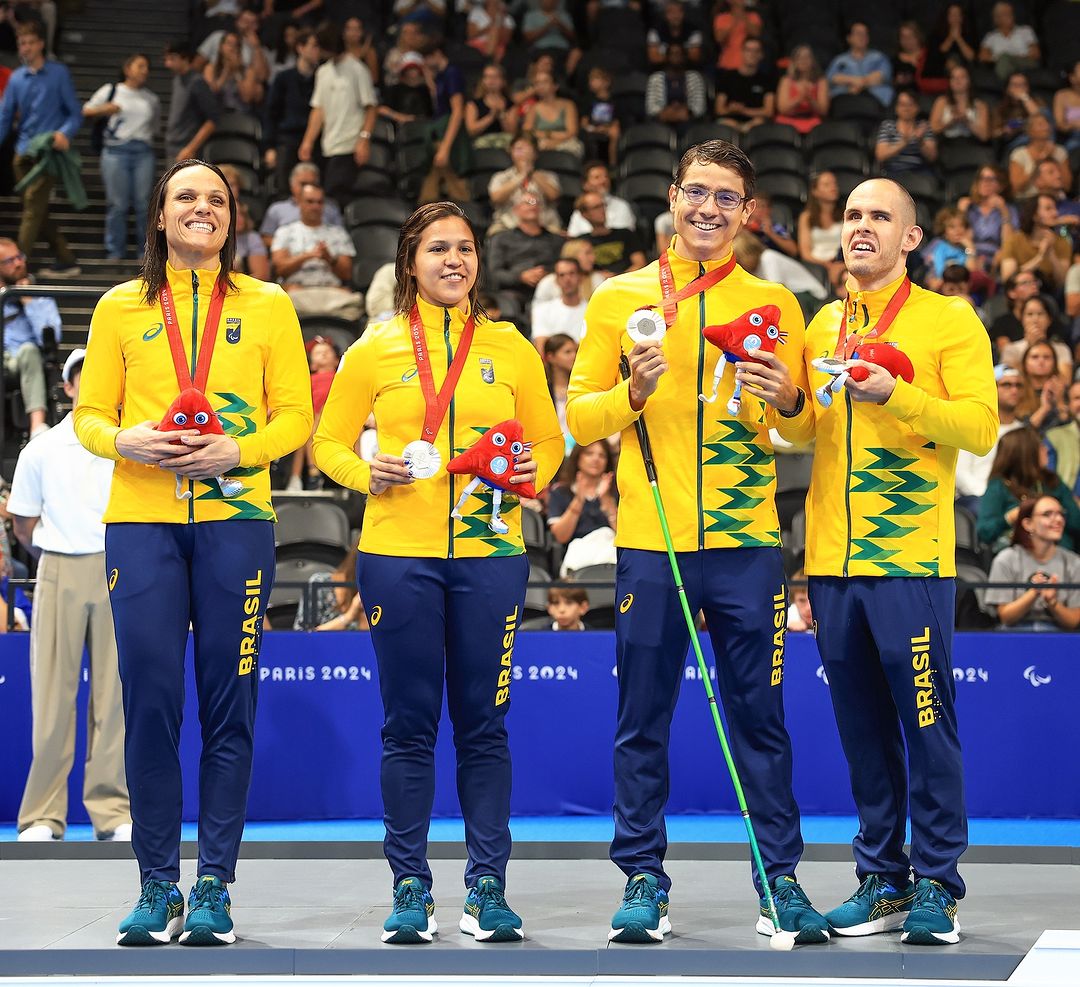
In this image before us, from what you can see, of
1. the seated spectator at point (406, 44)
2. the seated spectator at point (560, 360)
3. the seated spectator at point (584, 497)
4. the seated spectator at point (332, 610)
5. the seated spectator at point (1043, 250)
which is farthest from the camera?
the seated spectator at point (406, 44)

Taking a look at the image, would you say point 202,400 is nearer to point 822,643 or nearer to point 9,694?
point 822,643

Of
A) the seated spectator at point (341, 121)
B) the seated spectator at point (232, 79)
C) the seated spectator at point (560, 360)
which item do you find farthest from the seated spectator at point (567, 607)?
the seated spectator at point (232, 79)

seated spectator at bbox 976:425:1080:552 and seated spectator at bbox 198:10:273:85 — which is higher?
seated spectator at bbox 198:10:273:85

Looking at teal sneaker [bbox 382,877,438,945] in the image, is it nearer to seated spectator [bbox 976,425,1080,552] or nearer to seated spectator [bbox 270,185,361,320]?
seated spectator [bbox 976,425,1080,552]

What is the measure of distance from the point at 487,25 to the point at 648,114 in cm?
176

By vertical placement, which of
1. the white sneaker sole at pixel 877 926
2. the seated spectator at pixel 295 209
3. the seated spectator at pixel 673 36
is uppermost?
the seated spectator at pixel 673 36

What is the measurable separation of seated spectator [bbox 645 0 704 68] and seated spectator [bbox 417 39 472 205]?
1864 millimetres

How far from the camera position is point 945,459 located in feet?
15.5

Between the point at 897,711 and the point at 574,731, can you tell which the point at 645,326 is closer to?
the point at 897,711

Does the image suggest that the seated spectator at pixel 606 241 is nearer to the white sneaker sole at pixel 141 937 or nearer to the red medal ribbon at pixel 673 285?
the red medal ribbon at pixel 673 285

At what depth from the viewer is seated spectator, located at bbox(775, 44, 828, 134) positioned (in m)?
13.7

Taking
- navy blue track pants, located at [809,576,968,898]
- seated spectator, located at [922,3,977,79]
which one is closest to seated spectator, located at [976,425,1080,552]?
navy blue track pants, located at [809,576,968,898]

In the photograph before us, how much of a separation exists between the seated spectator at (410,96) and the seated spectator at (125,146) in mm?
2112

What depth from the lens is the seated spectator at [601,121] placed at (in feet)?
43.8
